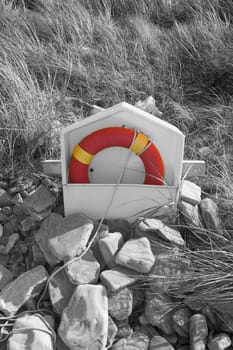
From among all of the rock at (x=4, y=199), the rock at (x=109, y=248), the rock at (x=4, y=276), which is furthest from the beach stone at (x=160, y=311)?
the rock at (x=4, y=199)

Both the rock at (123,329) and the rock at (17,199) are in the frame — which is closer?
the rock at (123,329)

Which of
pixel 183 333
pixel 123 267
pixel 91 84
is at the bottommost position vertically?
pixel 183 333

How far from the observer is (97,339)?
195 centimetres

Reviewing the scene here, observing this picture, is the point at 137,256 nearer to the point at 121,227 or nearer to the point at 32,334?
the point at 121,227

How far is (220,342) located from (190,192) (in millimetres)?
781

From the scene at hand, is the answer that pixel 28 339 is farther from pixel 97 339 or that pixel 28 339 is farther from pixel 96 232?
pixel 96 232

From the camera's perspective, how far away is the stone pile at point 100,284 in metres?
1.99

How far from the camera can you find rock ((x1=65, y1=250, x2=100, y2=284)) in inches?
83.4

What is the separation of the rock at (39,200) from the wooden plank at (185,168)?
132 millimetres

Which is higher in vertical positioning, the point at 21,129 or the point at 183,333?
the point at 21,129

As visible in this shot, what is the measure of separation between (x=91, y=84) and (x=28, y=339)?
2.00m

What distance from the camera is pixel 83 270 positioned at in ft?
7.06

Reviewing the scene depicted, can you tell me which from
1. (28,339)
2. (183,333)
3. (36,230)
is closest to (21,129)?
(36,230)

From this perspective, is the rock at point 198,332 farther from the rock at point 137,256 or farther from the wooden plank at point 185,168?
the wooden plank at point 185,168
